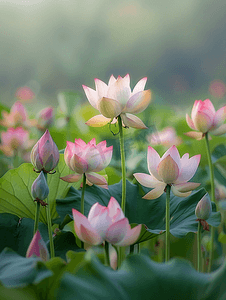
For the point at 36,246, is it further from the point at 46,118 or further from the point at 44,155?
the point at 46,118

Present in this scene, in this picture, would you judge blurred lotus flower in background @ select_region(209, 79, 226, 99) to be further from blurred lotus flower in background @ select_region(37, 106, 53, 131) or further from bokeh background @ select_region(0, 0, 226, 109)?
bokeh background @ select_region(0, 0, 226, 109)

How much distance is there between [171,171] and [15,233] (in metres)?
0.27

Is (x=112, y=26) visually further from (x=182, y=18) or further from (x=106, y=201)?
(x=106, y=201)

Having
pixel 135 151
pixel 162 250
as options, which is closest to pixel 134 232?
pixel 162 250

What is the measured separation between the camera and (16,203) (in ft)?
1.93

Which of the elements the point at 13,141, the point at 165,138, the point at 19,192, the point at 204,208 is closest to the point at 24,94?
the point at 13,141

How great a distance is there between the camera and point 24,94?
5.56 ft

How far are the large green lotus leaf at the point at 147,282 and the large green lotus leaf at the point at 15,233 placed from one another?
0.80 ft

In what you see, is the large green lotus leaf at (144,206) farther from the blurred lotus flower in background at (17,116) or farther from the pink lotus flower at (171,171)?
the blurred lotus flower in background at (17,116)

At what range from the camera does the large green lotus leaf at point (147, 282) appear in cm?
29

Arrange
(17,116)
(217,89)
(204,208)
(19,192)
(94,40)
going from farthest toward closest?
(94,40) < (217,89) < (17,116) < (19,192) < (204,208)

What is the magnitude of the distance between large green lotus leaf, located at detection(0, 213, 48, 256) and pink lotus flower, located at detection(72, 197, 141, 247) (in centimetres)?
19

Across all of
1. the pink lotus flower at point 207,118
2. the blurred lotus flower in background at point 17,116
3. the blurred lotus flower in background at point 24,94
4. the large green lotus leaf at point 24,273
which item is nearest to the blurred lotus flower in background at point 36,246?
the large green lotus leaf at point 24,273

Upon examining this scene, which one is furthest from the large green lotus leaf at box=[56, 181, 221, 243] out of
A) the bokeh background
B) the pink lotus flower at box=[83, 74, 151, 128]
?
the bokeh background
